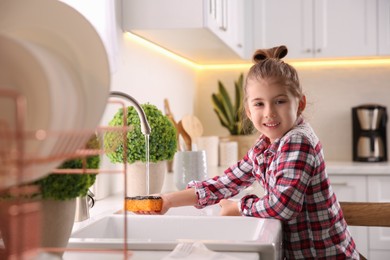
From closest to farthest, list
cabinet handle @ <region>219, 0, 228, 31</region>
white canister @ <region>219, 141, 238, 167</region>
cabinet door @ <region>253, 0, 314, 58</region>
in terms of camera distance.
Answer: cabinet handle @ <region>219, 0, 228, 31</region> < white canister @ <region>219, 141, 238, 167</region> < cabinet door @ <region>253, 0, 314, 58</region>

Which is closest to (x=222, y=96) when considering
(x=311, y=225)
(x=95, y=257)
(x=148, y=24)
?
(x=148, y=24)

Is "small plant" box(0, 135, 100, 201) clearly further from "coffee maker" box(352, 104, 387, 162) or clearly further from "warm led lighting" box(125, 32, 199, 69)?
"coffee maker" box(352, 104, 387, 162)

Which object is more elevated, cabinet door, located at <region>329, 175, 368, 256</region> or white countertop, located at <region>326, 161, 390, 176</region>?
white countertop, located at <region>326, 161, 390, 176</region>

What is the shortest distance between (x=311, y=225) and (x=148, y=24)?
1.14 meters

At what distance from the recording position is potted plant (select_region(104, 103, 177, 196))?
193 centimetres

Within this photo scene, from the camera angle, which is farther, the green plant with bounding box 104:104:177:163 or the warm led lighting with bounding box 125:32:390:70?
the warm led lighting with bounding box 125:32:390:70

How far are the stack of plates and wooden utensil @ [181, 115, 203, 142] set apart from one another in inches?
92.7

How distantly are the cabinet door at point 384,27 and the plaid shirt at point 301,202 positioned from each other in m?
2.28

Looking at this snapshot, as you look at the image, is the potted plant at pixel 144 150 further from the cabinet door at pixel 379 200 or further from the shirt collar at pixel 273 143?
the cabinet door at pixel 379 200

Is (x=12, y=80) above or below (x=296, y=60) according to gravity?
below

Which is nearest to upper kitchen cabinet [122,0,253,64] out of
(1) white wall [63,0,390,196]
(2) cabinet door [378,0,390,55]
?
(1) white wall [63,0,390,196]

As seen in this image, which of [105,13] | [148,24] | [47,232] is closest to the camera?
[47,232]

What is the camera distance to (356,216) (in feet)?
6.07

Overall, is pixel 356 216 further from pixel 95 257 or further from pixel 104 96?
pixel 104 96
